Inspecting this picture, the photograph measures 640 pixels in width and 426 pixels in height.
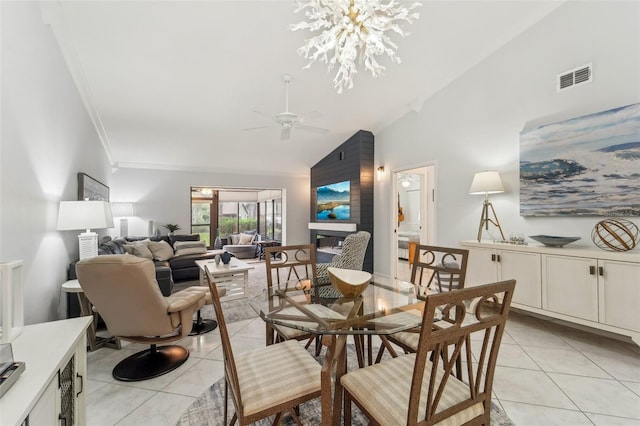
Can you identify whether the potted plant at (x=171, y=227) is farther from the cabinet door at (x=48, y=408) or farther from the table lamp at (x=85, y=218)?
the cabinet door at (x=48, y=408)

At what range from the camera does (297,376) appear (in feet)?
4.51

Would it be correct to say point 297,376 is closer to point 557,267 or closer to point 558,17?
point 557,267

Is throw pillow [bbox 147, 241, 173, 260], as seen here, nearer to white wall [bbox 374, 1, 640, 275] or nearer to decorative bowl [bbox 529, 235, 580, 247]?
white wall [bbox 374, 1, 640, 275]

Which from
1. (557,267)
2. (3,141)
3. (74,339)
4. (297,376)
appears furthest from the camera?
(557,267)

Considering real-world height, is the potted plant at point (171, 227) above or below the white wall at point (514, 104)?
below

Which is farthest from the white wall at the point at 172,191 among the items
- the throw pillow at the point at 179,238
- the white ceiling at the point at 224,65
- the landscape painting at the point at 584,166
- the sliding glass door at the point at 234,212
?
the landscape painting at the point at 584,166

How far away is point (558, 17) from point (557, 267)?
108 inches

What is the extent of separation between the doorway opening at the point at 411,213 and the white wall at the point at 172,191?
298 cm

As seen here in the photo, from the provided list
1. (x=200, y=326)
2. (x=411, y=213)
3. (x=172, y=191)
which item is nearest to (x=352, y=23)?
(x=200, y=326)

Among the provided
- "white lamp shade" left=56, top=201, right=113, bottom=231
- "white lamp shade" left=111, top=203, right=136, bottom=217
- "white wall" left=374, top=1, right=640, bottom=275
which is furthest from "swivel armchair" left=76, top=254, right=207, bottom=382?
"white lamp shade" left=111, top=203, right=136, bottom=217

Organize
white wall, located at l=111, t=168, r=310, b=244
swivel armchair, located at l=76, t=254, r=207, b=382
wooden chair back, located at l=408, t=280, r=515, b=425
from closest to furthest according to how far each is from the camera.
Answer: wooden chair back, located at l=408, t=280, r=515, b=425 < swivel armchair, located at l=76, t=254, r=207, b=382 < white wall, located at l=111, t=168, r=310, b=244

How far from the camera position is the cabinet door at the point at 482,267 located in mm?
3260

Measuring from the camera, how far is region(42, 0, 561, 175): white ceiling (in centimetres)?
275

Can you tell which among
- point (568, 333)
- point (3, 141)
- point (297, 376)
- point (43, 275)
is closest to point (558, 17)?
point (568, 333)
